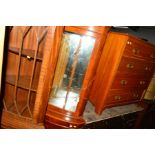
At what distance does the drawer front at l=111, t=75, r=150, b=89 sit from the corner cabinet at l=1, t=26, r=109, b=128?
23.5 inches

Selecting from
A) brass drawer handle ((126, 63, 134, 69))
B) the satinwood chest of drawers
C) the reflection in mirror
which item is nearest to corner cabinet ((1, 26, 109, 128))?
the reflection in mirror

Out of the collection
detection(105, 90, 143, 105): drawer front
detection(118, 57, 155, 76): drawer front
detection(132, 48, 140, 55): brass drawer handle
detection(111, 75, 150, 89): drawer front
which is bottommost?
detection(105, 90, 143, 105): drawer front

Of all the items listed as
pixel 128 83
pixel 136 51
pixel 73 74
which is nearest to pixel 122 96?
pixel 128 83

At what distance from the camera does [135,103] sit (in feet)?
8.75

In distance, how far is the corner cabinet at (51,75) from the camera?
4.10 feet

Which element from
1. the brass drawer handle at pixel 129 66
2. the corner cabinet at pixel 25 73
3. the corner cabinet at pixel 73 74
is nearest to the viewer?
the corner cabinet at pixel 25 73

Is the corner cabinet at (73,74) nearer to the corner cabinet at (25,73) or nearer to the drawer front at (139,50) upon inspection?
the corner cabinet at (25,73)

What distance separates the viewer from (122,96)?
2.27 meters

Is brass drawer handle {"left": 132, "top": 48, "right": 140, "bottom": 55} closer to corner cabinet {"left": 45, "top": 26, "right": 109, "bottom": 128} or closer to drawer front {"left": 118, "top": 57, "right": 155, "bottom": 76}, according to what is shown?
drawer front {"left": 118, "top": 57, "right": 155, "bottom": 76}

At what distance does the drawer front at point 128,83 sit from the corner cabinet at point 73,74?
59 cm

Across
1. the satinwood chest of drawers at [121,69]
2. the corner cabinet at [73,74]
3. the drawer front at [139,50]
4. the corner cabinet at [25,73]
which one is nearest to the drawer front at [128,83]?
the satinwood chest of drawers at [121,69]

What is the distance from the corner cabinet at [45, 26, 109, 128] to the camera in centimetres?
141
